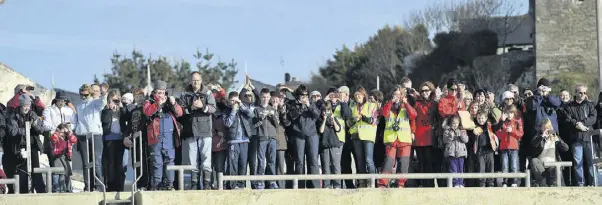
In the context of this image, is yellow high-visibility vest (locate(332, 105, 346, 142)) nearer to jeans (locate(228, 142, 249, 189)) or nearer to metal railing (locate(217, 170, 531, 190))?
jeans (locate(228, 142, 249, 189))

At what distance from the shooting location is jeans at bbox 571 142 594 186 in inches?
846

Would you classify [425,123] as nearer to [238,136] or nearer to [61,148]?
[238,136]

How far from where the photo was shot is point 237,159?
20938mm

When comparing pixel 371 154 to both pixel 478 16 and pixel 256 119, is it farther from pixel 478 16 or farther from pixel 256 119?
pixel 478 16

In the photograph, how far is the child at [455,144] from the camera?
21.1 meters

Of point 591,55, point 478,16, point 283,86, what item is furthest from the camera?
point 478,16

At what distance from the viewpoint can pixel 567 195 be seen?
20188 mm

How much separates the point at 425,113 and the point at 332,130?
3.96 ft

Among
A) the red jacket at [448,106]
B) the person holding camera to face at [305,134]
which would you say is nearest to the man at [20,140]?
the person holding camera to face at [305,134]

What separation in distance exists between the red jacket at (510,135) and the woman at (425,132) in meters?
0.84

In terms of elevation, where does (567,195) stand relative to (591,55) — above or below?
below

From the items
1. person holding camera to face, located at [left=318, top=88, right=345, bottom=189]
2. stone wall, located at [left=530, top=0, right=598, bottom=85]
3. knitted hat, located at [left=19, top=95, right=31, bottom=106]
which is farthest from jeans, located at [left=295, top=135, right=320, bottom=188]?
stone wall, located at [left=530, top=0, right=598, bottom=85]

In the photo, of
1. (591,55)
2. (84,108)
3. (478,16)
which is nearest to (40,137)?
(84,108)

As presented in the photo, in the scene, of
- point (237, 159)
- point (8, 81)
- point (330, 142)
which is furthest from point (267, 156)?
point (8, 81)
